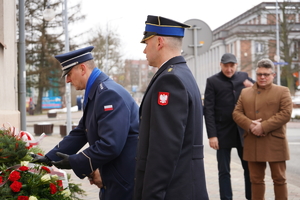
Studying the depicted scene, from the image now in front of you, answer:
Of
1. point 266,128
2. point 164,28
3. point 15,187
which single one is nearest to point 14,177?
point 15,187

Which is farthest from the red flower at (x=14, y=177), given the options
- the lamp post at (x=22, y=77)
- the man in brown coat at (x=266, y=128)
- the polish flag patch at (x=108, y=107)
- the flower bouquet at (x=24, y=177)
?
the lamp post at (x=22, y=77)

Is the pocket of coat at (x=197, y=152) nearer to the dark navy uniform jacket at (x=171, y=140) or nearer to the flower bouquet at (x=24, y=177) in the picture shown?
the dark navy uniform jacket at (x=171, y=140)

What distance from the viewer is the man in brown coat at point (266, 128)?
229 inches

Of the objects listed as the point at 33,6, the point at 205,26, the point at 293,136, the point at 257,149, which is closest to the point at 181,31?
the point at 257,149

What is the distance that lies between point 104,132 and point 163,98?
715mm

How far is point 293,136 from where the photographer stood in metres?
17.9

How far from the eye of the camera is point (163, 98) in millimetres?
2820

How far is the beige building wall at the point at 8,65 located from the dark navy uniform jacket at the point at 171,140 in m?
3.33

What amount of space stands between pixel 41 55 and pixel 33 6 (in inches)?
203

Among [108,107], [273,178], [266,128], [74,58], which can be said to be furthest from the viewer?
[273,178]

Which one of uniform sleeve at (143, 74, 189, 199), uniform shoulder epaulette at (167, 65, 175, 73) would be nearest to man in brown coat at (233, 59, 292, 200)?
uniform shoulder epaulette at (167, 65, 175, 73)

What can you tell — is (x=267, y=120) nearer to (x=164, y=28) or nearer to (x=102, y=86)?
(x=102, y=86)

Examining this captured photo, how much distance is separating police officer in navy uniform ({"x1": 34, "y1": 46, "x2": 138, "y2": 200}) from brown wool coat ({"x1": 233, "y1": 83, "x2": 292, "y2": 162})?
2625mm

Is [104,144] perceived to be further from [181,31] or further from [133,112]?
[181,31]
